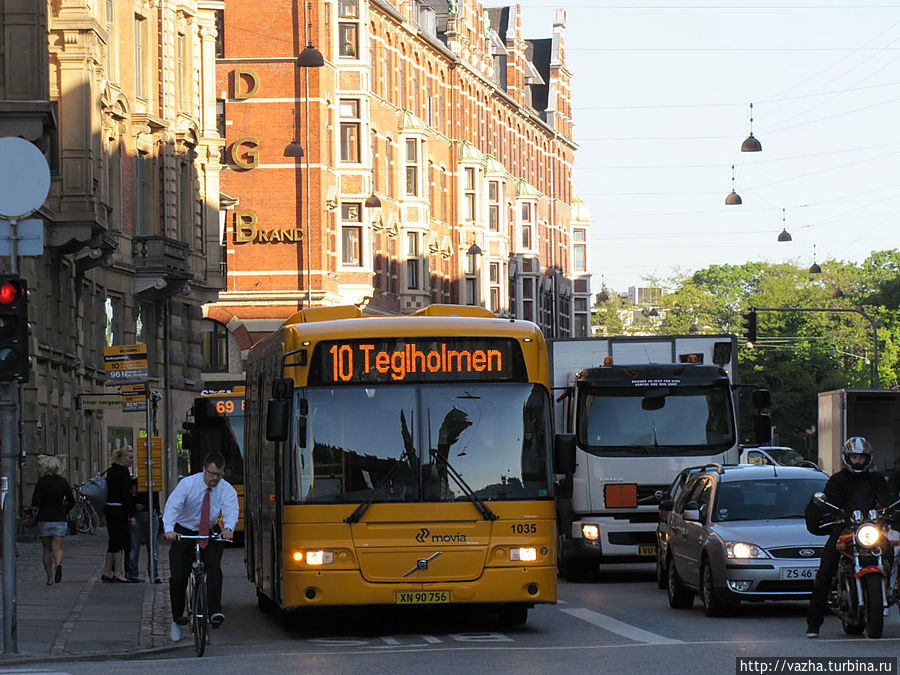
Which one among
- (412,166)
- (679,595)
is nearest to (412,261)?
(412,166)

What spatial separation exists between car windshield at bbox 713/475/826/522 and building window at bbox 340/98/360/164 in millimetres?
48965

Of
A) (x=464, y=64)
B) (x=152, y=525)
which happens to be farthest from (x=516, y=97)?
(x=152, y=525)

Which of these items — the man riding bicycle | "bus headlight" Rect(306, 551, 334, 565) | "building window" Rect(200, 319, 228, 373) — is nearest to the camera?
the man riding bicycle

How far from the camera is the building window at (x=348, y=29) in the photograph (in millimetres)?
67562

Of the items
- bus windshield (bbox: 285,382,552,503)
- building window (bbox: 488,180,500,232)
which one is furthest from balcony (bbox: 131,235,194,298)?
building window (bbox: 488,180,500,232)

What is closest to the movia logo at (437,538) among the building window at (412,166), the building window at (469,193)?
the building window at (412,166)

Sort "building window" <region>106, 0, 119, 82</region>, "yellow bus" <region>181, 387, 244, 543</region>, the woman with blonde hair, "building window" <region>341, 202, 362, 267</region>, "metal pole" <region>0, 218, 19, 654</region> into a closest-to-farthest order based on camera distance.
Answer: "metal pole" <region>0, 218, 19, 654</region> → the woman with blonde hair → "yellow bus" <region>181, 387, 244, 543</region> → "building window" <region>106, 0, 119, 82</region> → "building window" <region>341, 202, 362, 267</region>

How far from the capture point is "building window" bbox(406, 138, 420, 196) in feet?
246

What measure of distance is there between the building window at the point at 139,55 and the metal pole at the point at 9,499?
3058cm

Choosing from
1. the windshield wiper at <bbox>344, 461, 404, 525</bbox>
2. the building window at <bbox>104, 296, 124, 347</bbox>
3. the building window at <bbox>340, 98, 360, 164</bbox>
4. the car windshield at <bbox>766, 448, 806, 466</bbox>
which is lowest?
the car windshield at <bbox>766, 448, 806, 466</bbox>

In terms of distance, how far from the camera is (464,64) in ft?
283

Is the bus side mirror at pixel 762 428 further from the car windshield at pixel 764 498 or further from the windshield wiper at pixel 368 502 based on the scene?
the windshield wiper at pixel 368 502

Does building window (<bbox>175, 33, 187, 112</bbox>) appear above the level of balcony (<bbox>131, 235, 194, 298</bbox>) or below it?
above

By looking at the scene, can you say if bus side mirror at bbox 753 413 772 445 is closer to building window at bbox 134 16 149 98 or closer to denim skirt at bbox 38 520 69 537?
denim skirt at bbox 38 520 69 537
